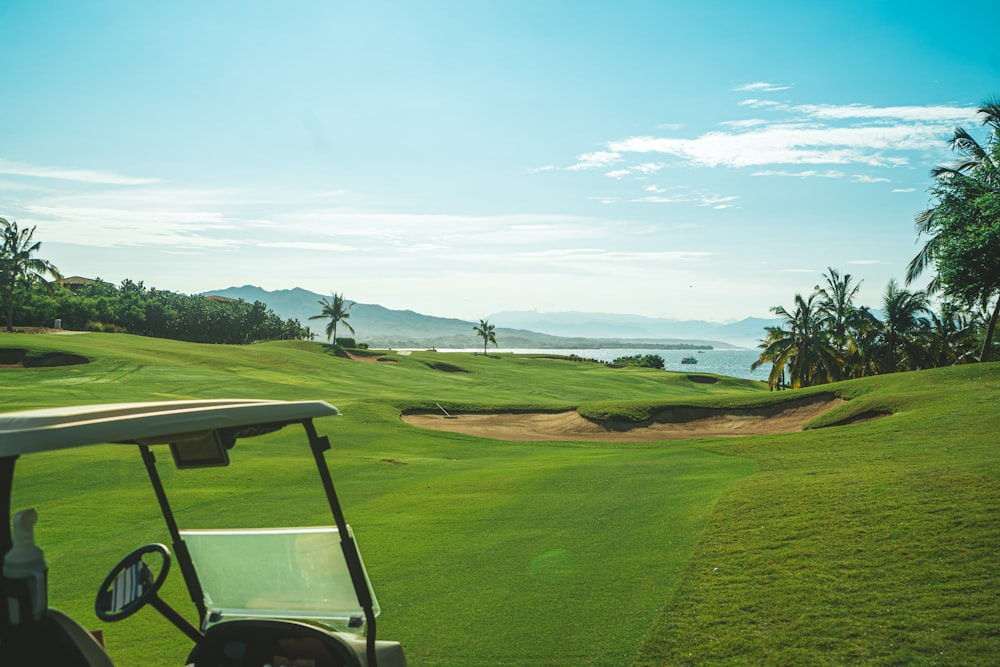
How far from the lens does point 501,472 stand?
56.3 ft

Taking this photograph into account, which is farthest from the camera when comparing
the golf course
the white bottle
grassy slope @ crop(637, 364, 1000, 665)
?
the golf course

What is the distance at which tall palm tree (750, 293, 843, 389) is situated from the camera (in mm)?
48688

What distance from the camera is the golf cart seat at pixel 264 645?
4164mm

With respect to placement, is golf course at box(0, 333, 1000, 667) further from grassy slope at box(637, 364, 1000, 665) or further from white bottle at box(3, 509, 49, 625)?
white bottle at box(3, 509, 49, 625)

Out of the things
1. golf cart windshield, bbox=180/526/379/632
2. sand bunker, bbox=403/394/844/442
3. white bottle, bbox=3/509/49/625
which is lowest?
sand bunker, bbox=403/394/844/442

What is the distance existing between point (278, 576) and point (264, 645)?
15.2 inches

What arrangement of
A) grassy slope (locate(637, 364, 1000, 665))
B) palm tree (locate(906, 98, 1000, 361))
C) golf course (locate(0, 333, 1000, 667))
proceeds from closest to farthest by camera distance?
grassy slope (locate(637, 364, 1000, 665)), golf course (locate(0, 333, 1000, 667)), palm tree (locate(906, 98, 1000, 361))

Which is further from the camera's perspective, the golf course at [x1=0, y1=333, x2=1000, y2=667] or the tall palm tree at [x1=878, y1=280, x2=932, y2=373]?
the tall palm tree at [x1=878, y1=280, x2=932, y2=373]

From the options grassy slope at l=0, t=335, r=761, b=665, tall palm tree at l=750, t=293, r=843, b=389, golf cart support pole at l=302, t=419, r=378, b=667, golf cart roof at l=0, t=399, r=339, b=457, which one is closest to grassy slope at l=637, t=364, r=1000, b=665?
grassy slope at l=0, t=335, r=761, b=665

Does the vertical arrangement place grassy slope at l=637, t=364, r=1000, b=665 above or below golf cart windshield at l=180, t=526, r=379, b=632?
below

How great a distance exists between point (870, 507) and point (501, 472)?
911 centimetres

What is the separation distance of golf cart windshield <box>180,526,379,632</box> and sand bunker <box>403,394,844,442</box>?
82.6 feet

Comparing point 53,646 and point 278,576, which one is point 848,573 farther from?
point 53,646

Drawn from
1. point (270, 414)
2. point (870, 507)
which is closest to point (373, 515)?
point (870, 507)
